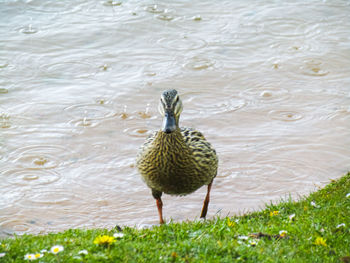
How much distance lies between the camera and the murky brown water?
7.62 m

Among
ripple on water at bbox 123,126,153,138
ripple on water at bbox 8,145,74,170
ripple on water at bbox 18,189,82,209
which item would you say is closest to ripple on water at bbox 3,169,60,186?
ripple on water at bbox 8,145,74,170

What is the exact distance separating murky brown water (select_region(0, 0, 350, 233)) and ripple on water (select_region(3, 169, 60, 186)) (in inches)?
0.9

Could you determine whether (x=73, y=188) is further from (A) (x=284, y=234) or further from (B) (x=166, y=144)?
(A) (x=284, y=234)

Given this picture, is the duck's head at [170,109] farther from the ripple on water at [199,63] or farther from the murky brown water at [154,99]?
the ripple on water at [199,63]

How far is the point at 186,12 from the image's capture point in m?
13.6

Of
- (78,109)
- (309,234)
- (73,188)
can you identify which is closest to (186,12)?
(78,109)

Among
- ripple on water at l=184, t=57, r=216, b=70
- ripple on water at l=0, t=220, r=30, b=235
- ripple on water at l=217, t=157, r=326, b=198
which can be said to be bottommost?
ripple on water at l=217, t=157, r=326, b=198

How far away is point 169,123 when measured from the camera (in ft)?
18.0

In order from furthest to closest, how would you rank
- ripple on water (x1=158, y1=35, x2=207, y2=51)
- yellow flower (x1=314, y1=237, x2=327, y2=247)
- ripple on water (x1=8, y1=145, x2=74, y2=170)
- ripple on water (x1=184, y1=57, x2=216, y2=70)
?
1. ripple on water (x1=158, y1=35, x2=207, y2=51)
2. ripple on water (x1=184, y1=57, x2=216, y2=70)
3. ripple on water (x1=8, y1=145, x2=74, y2=170)
4. yellow flower (x1=314, y1=237, x2=327, y2=247)

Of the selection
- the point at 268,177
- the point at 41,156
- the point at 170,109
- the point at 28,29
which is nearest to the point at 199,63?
the point at 268,177

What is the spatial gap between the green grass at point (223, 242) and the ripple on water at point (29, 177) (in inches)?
108

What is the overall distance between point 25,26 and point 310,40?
6.37m

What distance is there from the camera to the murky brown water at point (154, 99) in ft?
25.0

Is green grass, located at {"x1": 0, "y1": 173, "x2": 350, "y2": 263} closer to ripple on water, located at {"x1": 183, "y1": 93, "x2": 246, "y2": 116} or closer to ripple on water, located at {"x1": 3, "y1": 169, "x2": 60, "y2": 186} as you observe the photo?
ripple on water, located at {"x1": 3, "y1": 169, "x2": 60, "y2": 186}
